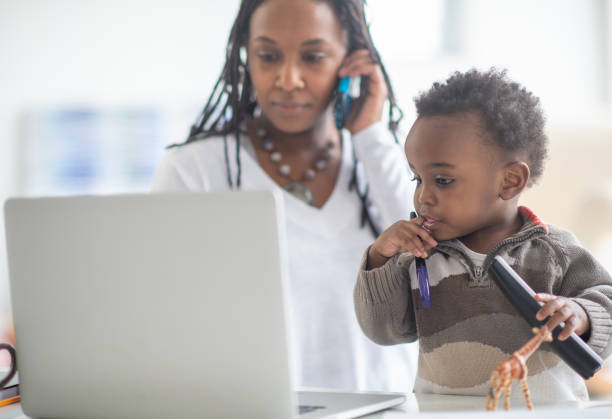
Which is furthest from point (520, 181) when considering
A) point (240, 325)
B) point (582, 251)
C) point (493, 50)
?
point (493, 50)

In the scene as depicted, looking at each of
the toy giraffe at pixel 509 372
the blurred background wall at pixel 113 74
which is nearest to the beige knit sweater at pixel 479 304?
the toy giraffe at pixel 509 372

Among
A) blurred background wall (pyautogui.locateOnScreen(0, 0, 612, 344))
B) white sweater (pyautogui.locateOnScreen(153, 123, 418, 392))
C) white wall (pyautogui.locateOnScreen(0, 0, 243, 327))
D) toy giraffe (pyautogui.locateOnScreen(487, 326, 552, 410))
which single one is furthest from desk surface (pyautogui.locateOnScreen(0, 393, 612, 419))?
white wall (pyautogui.locateOnScreen(0, 0, 243, 327))

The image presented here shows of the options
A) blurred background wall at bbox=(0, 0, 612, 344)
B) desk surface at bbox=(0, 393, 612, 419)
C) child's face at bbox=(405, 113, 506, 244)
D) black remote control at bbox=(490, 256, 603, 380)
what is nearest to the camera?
desk surface at bbox=(0, 393, 612, 419)

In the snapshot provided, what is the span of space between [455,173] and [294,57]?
22.7 inches

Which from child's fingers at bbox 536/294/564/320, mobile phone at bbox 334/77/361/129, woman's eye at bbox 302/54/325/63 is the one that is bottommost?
child's fingers at bbox 536/294/564/320

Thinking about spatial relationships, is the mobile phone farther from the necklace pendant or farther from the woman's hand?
the necklace pendant

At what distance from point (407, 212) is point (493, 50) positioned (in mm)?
1929

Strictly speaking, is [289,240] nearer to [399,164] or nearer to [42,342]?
[399,164]

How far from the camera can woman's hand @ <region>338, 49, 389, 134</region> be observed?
137cm

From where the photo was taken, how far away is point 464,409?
78 centimetres

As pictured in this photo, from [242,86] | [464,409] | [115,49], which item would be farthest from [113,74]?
[464,409]

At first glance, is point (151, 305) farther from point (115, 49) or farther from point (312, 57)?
point (115, 49)

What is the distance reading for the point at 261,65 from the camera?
4.40 feet

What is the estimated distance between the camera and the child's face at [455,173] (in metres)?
0.85
